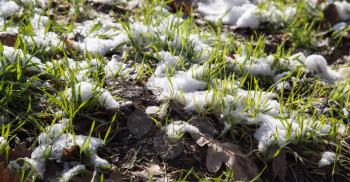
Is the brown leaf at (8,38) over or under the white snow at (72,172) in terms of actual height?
over

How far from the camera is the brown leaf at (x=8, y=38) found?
2.30 meters

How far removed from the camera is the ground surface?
73.0 inches

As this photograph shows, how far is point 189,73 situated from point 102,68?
0.44m

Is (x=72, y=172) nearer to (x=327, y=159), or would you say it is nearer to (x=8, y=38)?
(x=8, y=38)

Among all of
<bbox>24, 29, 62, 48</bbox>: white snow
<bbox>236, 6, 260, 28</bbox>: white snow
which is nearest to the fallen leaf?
<bbox>24, 29, 62, 48</bbox>: white snow

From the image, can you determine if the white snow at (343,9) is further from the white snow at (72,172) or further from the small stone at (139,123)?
the white snow at (72,172)

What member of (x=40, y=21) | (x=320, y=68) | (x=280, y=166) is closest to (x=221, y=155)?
(x=280, y=166)

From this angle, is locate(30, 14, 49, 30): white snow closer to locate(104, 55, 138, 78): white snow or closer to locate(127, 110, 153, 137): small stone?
locate(104, 55, 138, 78): white snow

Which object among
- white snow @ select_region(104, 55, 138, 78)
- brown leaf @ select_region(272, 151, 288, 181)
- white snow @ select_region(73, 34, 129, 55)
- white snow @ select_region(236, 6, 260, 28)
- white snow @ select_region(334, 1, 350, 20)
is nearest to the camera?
brown leaf @ select_region(272, 151, 288, 181)

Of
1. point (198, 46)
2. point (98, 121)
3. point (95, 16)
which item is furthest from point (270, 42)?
point (98, 121)

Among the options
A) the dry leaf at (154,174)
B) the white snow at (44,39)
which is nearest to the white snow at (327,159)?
the dry leaf at (154,174)

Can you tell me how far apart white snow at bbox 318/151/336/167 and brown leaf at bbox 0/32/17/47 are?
1.61 m

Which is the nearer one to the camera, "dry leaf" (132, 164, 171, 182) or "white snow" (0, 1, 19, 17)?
"dry leaf" (132, 164, 171, 182)

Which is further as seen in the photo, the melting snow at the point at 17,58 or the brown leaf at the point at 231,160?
the melting snow at the point at 17,58
